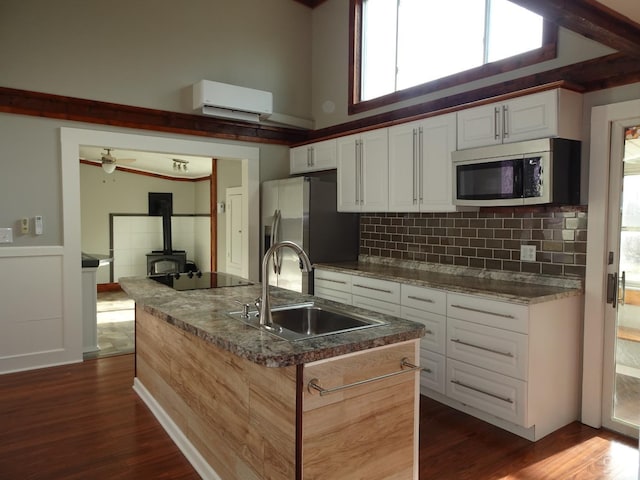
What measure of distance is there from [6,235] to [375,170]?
3.20 metres

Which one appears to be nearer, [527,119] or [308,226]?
[527,119]

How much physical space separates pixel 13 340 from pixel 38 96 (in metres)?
2.09

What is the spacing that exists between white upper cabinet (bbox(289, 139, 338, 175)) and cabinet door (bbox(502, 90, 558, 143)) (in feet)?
6.25

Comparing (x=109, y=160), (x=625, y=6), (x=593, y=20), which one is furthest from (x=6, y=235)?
(x=625, y=6)

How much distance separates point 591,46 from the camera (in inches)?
118

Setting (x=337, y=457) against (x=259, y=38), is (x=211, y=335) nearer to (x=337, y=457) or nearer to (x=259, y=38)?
(x=337, y=457)

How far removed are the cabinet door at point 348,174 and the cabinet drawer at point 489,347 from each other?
1.65m

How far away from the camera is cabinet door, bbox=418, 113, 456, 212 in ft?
11.3

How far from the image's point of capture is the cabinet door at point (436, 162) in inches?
136

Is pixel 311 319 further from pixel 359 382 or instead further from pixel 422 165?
pixel 422 165

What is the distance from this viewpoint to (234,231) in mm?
6918

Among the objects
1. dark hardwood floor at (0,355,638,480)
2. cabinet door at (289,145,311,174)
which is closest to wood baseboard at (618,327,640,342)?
dark hardwood floor at (0,355,638,480)

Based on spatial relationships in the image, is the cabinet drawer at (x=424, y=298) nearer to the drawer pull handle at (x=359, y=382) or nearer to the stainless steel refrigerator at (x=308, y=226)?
the stainless steel refrigerator at (x=308, y=226)

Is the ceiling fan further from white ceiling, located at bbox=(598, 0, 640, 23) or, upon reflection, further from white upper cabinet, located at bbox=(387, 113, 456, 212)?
white ceiling, located at bbox=(598, 0, 640, 23)
